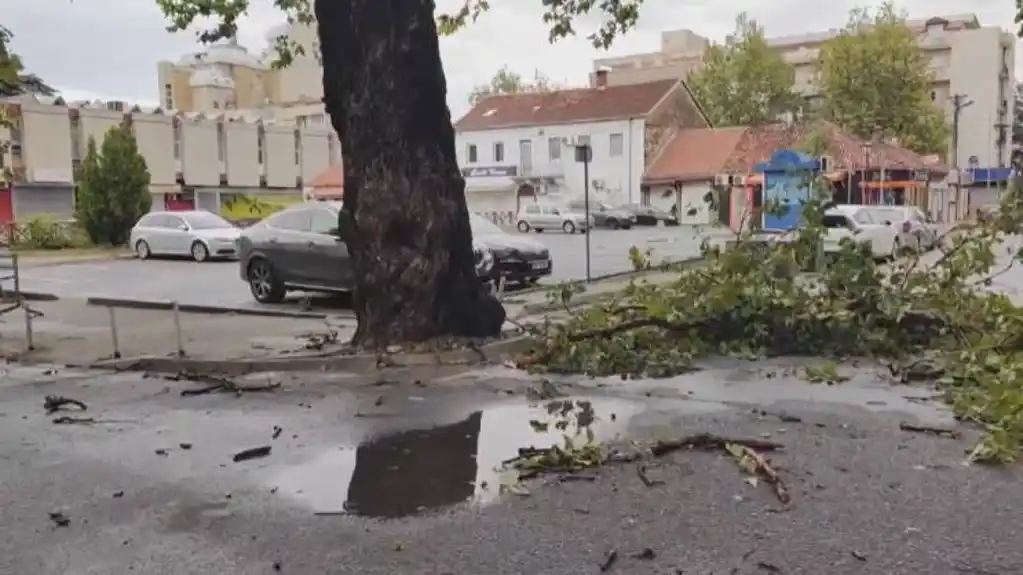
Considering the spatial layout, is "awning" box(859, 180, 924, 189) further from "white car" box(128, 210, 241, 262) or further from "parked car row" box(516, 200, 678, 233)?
"white car" box(128, 210, 241, 262)

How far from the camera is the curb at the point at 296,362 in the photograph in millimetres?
9836

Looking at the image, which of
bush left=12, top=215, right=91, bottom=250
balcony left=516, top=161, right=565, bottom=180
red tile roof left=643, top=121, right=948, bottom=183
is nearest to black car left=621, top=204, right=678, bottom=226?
red tile roof left=643, top=121, right=948, bottom=183

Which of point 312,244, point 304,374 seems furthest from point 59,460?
point 312,244

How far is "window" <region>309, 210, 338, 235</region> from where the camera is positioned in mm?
15320

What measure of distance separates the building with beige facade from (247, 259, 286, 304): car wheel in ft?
200

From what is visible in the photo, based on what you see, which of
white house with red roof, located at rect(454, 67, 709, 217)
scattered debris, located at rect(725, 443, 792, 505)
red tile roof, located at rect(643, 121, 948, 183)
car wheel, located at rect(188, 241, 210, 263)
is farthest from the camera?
white house with red roof, located at rect(454, 67, 709, 217)

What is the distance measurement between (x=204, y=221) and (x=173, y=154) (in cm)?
2562

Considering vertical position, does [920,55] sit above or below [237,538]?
above

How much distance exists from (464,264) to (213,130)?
46.5 meters

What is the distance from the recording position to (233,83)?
79500 mm

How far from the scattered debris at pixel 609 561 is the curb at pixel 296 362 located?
5391mm

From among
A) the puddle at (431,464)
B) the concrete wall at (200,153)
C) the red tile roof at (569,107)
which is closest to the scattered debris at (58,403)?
the puddle at (431,464)

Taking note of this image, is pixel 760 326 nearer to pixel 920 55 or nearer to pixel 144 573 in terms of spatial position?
pixel 144 573

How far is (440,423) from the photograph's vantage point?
294 inches
